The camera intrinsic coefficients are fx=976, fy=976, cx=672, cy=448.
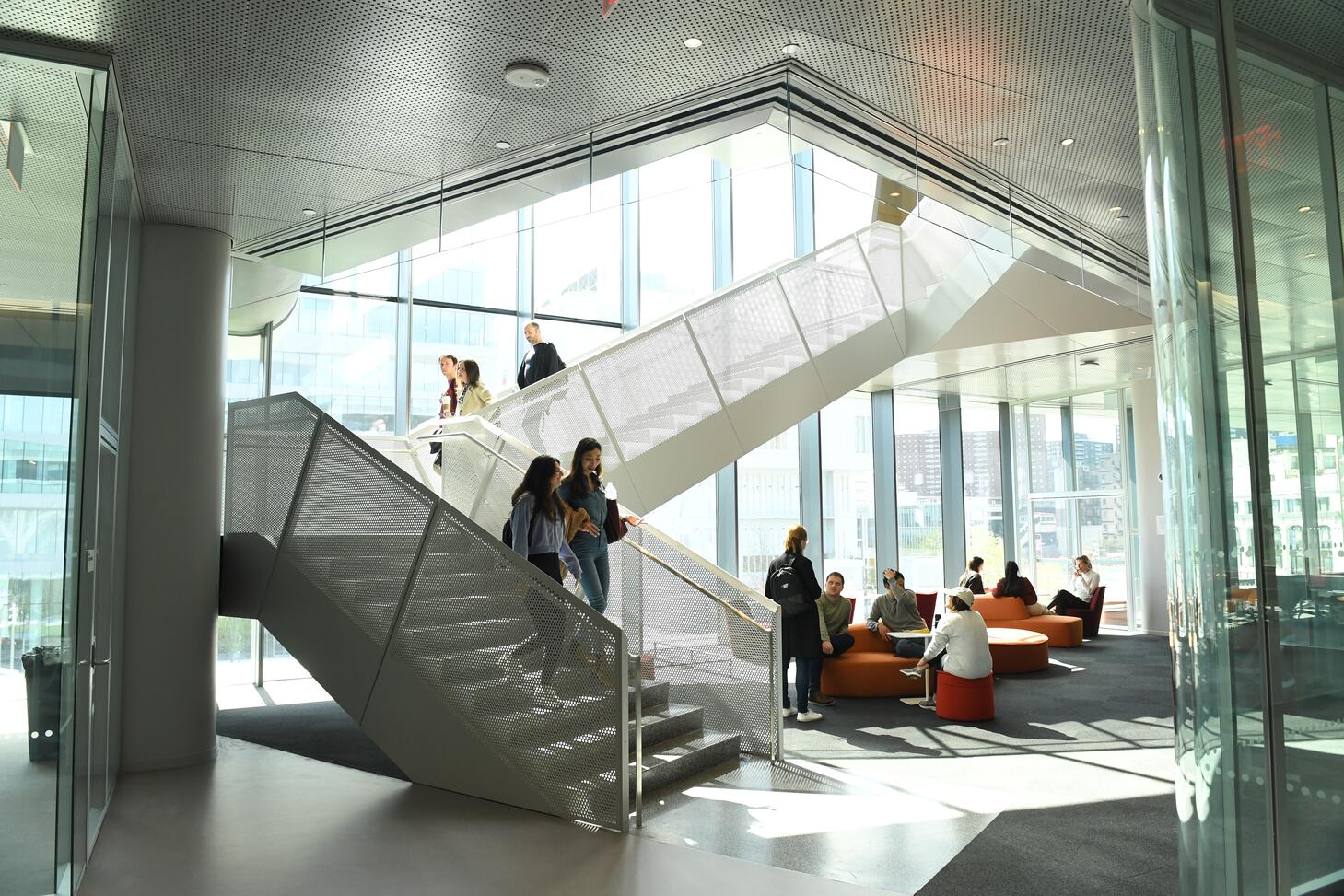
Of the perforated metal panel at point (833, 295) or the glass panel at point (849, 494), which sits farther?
the glass panel at point (849, 494)

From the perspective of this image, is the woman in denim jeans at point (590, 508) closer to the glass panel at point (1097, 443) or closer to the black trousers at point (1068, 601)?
the black trousers at point (1068, 601)

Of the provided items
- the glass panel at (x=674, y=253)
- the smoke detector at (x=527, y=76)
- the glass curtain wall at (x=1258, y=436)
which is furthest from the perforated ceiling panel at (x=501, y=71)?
the glass panel at (x=674, y=253)

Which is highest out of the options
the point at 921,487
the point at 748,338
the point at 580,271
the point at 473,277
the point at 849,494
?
the point at 580,271

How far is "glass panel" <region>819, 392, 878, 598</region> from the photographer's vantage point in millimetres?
17953

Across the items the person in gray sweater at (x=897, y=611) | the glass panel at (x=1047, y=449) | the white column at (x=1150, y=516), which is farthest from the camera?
the glass panel at (x=1047, y=449)

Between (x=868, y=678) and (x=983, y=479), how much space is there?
9542mm

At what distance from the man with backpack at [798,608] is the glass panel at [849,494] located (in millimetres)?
8537

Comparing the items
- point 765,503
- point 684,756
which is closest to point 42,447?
point 684,756

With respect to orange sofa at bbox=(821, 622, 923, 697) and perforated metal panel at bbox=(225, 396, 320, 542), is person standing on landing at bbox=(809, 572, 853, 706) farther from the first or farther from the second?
perforated metal panel at bbox=(225, 396, 320, 542)

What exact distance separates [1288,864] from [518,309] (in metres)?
13.6

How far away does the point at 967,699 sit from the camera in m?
8.84

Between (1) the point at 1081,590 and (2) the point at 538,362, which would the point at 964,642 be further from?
(1) the point at 1081,590

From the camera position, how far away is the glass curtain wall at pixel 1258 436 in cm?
240

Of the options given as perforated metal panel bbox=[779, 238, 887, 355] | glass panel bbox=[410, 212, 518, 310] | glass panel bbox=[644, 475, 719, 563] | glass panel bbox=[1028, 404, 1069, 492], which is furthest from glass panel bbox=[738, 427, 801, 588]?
glass panel bbox=[410, 212, 518, 310]
